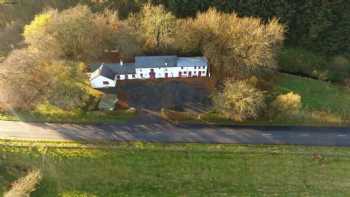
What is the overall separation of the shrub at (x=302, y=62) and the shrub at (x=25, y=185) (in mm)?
42279

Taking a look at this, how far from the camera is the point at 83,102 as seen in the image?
4844 centimetres

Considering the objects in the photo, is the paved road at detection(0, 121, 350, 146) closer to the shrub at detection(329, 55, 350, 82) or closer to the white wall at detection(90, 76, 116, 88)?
the white wall at detection(90, 76, 116, 88)

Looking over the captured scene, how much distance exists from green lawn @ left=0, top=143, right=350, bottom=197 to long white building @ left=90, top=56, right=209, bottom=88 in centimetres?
1484

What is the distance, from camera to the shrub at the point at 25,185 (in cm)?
3775

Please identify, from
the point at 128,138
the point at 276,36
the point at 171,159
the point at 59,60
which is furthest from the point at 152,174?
the point at 276,36

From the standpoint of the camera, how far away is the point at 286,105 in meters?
47.0

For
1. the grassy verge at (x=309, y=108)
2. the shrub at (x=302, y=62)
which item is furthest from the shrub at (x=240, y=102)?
the shrub at (x=302, y=62)

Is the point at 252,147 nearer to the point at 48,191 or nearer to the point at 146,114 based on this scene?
the point at 146,114

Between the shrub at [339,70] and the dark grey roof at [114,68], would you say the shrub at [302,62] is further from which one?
the dark grey roof at [114,68]

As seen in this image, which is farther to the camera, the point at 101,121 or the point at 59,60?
the point at 59,60

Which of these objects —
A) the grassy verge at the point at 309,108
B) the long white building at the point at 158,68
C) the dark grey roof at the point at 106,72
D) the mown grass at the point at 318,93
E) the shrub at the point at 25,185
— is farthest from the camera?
the long white building at the point at 158,68

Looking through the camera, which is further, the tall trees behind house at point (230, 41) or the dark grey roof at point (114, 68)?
the dark grey roof at point (114, 68)

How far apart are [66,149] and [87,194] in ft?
20.9

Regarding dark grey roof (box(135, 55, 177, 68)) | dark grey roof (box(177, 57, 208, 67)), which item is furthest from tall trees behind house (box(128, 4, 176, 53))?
dark grey roof (box(177, 57, 208, 67))
